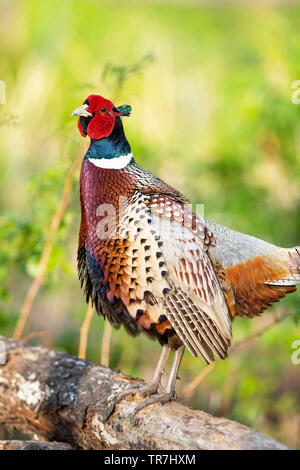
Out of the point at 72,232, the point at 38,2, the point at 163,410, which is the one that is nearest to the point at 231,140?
the point at 72,232

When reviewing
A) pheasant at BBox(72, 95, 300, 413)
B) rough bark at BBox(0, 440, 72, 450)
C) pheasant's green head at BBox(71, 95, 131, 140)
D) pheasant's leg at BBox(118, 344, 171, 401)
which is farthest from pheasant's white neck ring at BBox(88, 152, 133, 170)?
rough bark at BBox(0, 440, 72, 450)

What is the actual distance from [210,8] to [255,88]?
1339cm

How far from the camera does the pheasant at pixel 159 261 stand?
9.75ft

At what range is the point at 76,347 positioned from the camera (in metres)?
6.27

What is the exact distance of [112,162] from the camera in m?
3.21

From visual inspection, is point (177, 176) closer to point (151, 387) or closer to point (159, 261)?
point (159, 261)

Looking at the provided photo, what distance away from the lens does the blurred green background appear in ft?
15.9

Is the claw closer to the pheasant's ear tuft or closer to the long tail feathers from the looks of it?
the long tail feathers

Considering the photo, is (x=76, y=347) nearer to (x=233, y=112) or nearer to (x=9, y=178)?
(x=9, y=178)

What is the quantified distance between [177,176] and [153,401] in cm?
327

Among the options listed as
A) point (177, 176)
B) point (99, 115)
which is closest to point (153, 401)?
point (99, 115)

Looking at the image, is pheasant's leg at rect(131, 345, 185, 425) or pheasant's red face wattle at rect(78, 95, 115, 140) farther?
pheasant's red face wattle at rect(78, 95, 115, 140)

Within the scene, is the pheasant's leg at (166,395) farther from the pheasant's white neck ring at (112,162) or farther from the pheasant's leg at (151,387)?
the pheasant's white neck ring at (112,162)
